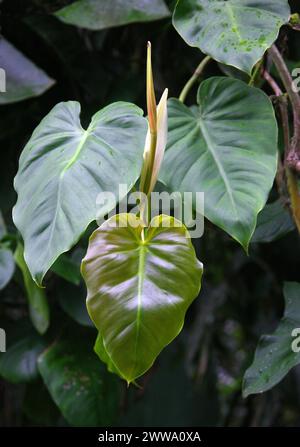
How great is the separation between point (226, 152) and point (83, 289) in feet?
1.66

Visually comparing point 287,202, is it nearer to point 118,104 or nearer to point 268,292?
point 118,104

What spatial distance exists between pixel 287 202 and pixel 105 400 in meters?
0.48

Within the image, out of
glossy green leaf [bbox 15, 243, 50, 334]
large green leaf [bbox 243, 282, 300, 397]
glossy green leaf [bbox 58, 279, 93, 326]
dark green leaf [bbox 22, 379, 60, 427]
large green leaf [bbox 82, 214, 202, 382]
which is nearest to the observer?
large green leaf [bbox 82, 214, 202, 382]

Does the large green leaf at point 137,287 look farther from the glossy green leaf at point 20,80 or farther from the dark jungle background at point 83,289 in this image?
the glossy green leaf at point 20,80

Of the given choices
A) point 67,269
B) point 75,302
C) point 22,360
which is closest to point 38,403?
point 22,360

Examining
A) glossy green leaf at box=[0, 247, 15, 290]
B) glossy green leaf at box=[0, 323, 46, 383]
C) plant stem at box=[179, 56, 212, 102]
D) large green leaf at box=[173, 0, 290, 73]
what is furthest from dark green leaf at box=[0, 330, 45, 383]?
large green leaf at box=[173, 0, 290, 73]

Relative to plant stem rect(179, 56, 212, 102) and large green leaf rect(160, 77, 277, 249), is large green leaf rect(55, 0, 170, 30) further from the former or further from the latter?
large green leaf rect(160, 77, 277, 249)

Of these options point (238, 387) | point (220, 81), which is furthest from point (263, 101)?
point (238, 387)

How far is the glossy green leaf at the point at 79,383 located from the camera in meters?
1.13

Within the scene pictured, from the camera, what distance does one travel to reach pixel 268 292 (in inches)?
70.7

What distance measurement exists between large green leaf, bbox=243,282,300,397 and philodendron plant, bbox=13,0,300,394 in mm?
21

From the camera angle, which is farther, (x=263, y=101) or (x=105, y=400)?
(x=105, y=400)

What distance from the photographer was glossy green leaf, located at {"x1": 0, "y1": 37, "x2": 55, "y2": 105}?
43.6 inches

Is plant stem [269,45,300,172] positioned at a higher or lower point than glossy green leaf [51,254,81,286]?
higher
